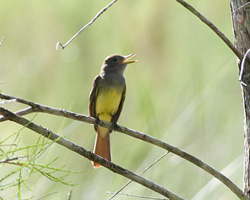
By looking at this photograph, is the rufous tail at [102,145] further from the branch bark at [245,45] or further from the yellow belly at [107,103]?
the branch bark at [245,45]

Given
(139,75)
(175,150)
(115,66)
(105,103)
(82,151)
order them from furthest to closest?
(139,75), (115,66), (105,103), (175,150), (82,151)

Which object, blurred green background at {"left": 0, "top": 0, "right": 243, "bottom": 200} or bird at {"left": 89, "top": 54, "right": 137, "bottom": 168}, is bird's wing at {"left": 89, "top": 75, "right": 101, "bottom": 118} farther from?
blurred green background at {"left": 0, "top": 0, "right": 243, "bottom": 200}

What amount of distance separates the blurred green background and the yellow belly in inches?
9.8

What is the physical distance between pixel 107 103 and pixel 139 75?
119cm

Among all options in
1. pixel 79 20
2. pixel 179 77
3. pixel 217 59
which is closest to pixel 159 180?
Answer: pixel 179 77

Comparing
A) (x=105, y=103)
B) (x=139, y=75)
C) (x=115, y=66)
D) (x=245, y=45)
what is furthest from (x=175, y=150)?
(x=139, y=75)

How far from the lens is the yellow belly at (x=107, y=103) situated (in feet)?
16.3

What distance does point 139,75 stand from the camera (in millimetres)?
6078

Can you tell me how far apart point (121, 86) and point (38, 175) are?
107 cm

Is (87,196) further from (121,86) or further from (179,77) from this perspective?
(179,77)

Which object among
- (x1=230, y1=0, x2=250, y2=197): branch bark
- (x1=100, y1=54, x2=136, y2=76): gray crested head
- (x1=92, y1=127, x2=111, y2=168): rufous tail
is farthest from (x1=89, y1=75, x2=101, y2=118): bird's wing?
(x1=230, y1=0, x2=250, y2=197): branch bark

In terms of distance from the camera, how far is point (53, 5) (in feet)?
22.9

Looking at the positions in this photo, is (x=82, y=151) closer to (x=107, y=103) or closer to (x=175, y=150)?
(x=175, y=150)

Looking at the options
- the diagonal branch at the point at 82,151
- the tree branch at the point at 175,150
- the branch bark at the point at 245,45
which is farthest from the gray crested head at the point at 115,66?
the diagonal branch at the point at 82,151
